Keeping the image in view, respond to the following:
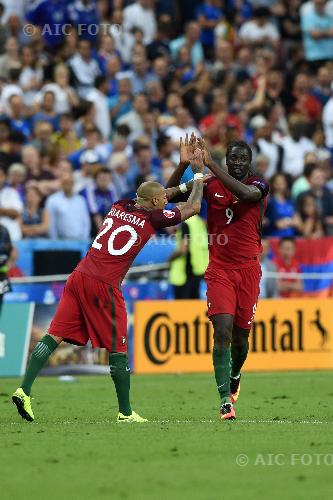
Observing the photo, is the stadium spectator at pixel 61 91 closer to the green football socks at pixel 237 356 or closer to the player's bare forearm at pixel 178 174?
the green football socks at pixel 237 356

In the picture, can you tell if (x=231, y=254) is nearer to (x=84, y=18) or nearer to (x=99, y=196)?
(x=99, y=196)

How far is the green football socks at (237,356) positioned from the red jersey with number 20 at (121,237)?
1.84 m

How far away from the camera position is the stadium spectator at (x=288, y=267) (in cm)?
2059

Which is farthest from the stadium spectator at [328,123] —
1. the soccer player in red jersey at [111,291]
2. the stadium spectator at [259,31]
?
the soccer player in red jersey at [111,291]

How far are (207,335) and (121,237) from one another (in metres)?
7.50

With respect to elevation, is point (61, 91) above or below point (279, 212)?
above

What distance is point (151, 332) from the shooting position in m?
19.1

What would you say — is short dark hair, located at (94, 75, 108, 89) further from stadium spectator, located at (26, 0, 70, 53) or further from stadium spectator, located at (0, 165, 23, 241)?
stadium spectator, located at (0, 165, 23, 241)

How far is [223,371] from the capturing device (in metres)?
12.3

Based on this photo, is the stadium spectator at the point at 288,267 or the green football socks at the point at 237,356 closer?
the green football socks at the point at 237,356

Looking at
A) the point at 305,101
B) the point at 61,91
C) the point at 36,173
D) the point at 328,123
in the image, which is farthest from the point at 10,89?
the point at 305,101

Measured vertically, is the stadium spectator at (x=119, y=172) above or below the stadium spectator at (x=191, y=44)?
below

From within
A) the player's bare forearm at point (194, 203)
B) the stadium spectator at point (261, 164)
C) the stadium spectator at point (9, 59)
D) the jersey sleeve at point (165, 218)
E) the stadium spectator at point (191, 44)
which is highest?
the stadium spectator at point (191, 44)

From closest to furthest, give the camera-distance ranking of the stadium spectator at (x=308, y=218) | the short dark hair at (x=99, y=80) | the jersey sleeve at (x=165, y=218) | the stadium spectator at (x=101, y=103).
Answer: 1. the jersey sleeve at (x=165, y=218)
2. the stadium spectator at (x=308, y=218)
3. the stadium spectator at (x=101, y=103)
4. the short dark hair at (x=99, y=80)
